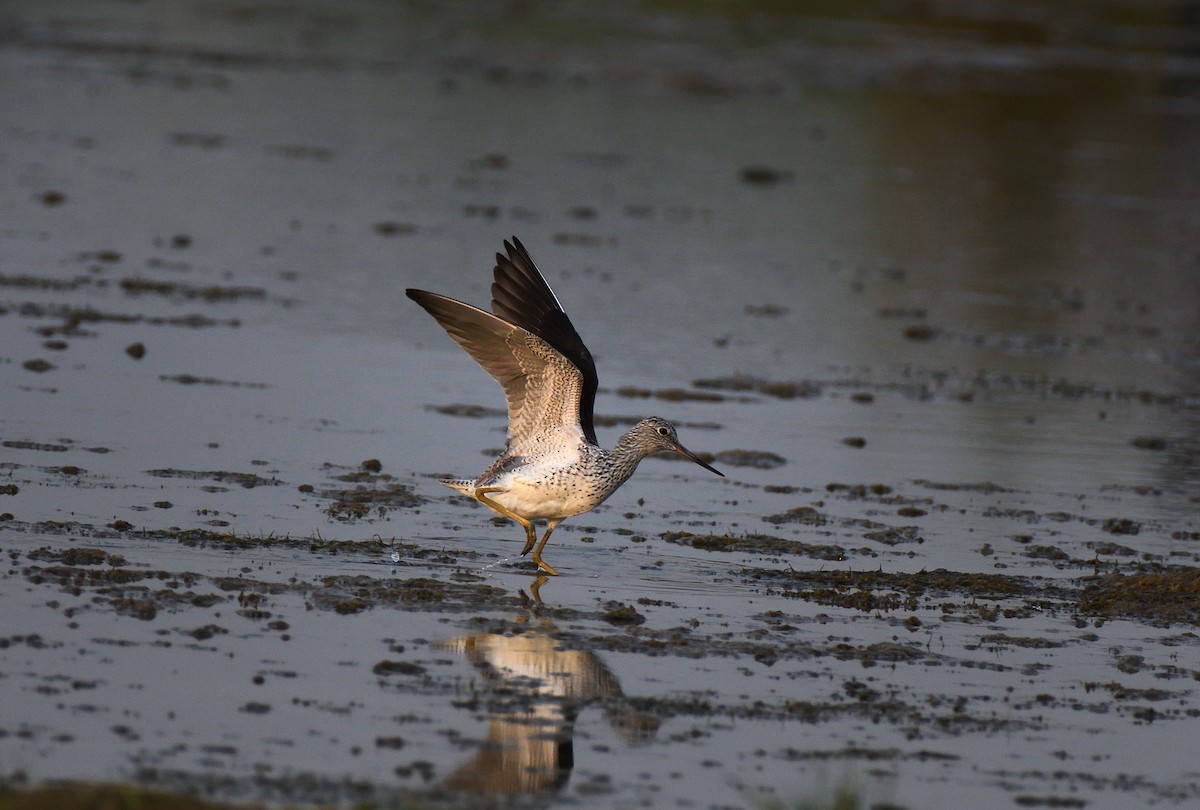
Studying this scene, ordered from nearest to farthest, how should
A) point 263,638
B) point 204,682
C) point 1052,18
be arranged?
point 204,682, point 263,638, point 1052,18

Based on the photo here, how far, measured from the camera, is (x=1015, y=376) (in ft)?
50.8

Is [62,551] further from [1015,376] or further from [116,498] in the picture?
[1015,376]

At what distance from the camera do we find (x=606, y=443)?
12266 mm

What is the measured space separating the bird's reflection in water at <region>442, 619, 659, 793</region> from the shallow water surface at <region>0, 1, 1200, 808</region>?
26 mm

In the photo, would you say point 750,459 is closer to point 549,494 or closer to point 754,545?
point 754,545

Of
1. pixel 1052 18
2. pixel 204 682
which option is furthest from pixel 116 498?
pixel 1052 18

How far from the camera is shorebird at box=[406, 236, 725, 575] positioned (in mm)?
9141

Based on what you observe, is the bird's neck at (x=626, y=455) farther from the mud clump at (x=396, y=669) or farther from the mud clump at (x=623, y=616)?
the mud clump at (x=396, y=669)

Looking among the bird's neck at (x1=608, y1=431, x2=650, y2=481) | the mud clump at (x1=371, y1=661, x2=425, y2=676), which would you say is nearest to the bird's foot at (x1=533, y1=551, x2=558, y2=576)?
the bird's neck at (x1=608, y1=431, x2=650, y2=481)

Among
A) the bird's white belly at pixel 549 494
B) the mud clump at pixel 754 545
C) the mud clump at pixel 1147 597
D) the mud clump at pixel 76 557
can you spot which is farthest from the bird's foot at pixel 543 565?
the mud clump at pixel 1147 597

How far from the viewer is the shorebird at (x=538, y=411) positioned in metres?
9.14

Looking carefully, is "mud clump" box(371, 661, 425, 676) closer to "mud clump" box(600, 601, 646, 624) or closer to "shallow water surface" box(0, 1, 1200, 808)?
"shallow water surface" box(0, 1, 1200, 808)

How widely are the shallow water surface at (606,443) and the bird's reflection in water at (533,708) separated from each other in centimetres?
3

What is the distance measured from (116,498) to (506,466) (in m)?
2.05
